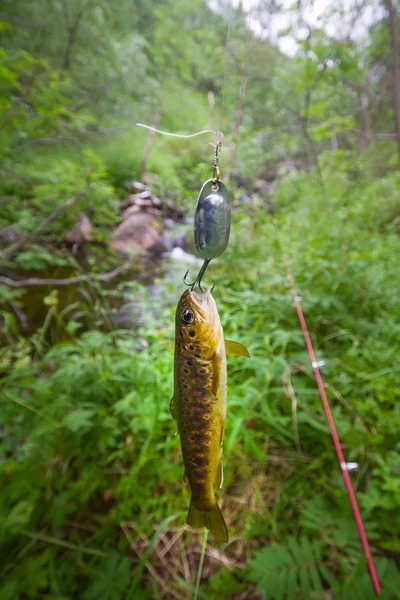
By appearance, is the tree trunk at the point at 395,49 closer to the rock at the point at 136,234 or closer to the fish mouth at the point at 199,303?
the rock at the point at 136,234

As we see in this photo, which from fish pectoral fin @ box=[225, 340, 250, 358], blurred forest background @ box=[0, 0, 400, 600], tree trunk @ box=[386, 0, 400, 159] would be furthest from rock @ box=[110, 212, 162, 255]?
fish pectoral fin @ box=[225, 340, 250, 358]

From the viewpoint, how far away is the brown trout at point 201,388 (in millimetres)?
448

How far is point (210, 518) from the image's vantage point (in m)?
0.53

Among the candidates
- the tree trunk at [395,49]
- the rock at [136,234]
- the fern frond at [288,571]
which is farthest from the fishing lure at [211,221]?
the rock at [136,234]

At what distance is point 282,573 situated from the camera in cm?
105

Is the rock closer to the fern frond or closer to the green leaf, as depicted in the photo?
the green leaf

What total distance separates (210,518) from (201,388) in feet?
0.91

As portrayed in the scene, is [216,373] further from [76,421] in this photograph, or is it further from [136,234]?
[136,234]

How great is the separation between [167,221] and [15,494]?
19.8 feet

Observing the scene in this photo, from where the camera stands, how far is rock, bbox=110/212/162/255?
17.7 ft

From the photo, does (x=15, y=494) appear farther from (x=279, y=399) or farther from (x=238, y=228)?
(x=238, y=228)

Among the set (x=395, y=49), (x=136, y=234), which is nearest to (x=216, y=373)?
(x=395, y=49)

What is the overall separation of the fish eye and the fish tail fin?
0.34 metres

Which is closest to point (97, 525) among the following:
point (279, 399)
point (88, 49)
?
point (279, 399)
